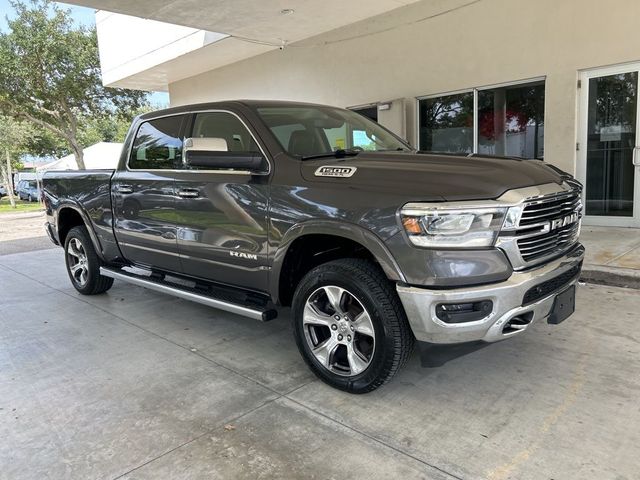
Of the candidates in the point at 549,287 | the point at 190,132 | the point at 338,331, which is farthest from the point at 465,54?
the point at 338,331

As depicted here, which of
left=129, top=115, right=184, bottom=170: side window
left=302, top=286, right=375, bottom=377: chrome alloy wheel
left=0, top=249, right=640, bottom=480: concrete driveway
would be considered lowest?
left=0, top=249, right=640, bottom=480: concrete driveway

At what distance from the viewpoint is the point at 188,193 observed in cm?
413

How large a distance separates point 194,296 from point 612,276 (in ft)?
15.0

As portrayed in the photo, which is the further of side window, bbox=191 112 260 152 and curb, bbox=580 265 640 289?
curb, bbox=580 265 640 289

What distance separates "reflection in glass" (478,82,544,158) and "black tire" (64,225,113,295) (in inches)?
282

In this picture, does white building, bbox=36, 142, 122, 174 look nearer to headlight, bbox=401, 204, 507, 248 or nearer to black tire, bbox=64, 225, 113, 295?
black tire, bbox=64, 225, 113, 295

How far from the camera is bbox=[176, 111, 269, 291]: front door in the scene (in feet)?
11.9

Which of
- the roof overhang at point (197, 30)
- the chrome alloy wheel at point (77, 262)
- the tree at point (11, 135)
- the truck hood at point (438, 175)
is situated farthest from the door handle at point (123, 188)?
the tree at point (11, 135)

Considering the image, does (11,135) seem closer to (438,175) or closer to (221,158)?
(221,158)

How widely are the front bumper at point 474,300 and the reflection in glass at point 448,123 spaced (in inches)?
274

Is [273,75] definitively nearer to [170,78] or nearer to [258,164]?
[170,78]

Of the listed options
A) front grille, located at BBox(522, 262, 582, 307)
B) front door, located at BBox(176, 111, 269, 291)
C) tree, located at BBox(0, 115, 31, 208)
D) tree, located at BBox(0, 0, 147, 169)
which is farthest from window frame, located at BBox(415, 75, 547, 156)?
tree, located at BBox(0, 115, 31, 208)

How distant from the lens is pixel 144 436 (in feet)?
9.41

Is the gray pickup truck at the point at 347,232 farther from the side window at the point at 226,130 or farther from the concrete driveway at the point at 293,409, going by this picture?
the concrete driveway at the point at 293,409
